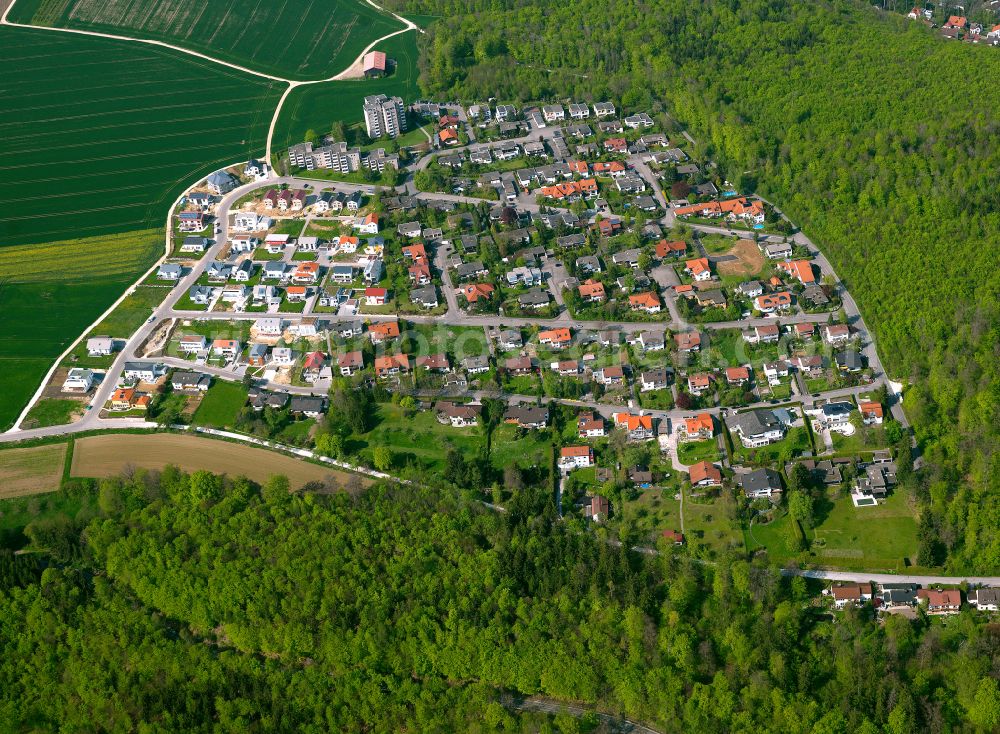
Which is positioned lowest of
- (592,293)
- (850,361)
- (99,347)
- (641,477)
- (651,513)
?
(651,513)

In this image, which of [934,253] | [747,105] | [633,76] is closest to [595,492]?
[934,253]

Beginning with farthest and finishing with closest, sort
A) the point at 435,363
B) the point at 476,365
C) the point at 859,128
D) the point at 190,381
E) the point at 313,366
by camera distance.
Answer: the point at 859,128 → the point at 313,366 → the point at 435,363 → the point at 476,365 → the point at 190,381

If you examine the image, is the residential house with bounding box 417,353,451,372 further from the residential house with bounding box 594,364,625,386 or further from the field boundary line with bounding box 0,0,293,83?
the field boundary line with bounding box 0,0,293,83

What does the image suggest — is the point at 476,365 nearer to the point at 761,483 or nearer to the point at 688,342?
the point at 688,342

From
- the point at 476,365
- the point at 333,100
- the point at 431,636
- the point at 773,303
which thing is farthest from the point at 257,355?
the point at 333,100

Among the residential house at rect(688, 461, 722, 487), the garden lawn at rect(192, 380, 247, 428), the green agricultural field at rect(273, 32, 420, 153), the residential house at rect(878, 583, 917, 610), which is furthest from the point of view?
the green agricultural field at rect(273, 32, 420, 153)

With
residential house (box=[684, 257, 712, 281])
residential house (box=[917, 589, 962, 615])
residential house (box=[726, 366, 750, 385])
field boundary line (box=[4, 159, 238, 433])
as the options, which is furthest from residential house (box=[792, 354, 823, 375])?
field boundary line (box=[4, 159, 238, 433])
